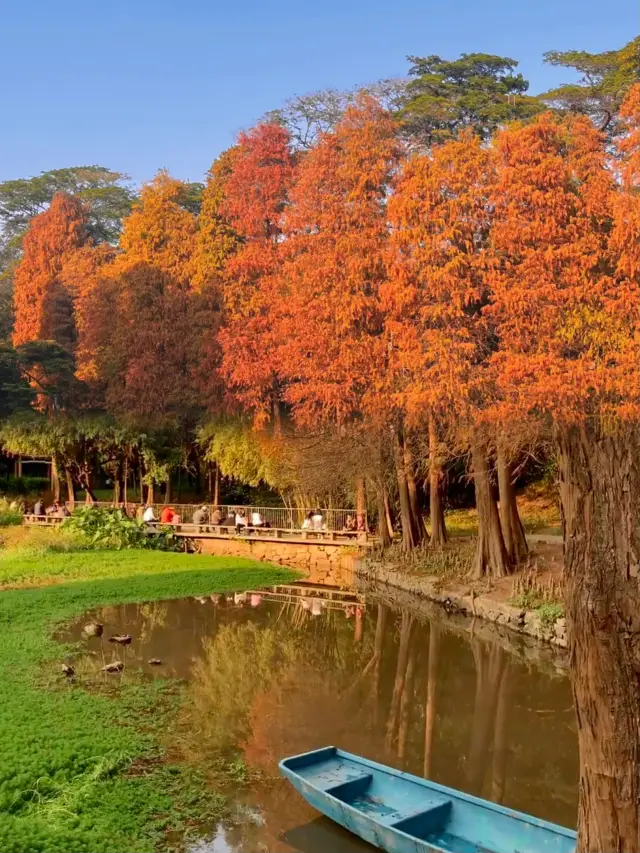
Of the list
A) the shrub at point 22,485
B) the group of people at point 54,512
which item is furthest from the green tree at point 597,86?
the shrub at point 22,485

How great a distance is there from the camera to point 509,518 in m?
18.1

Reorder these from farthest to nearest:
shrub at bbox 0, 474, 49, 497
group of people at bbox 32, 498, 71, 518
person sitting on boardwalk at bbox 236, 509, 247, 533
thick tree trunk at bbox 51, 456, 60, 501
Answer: shrub at bbox 0, 474, 49, 497
thick tree trunk at bbox 51, 456, 60, 501
group of people at bbox 32, 498, 71, 518
person sitting on boardwalk at bbox 236, 509, 247, 533

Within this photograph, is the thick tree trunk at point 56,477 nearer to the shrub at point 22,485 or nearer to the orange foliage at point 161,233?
the shrub at point 22,485

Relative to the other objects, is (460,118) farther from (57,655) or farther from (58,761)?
(58,761)

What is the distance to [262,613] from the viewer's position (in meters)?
17.5

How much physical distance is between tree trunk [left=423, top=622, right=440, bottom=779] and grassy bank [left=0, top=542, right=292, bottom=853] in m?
2.57

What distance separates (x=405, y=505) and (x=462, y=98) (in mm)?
12008

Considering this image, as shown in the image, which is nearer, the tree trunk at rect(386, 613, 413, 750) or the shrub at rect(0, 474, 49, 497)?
the tree trunk at rect(386, 613, 413, 750)

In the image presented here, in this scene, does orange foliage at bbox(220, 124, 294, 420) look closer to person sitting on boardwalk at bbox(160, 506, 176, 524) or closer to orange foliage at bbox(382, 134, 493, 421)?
person sitting on boardwalk at bbox(160, 506, 176, 524)

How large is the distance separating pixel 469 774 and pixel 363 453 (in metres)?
14.5

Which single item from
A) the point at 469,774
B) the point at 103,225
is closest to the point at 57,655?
the point at 469,774

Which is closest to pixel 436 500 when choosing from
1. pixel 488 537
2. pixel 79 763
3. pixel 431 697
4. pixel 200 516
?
pixel 488 537

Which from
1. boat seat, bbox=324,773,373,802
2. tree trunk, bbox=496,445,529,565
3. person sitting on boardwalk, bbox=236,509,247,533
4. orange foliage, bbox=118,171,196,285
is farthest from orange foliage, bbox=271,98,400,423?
boat seat, bbox=324,773,373,802

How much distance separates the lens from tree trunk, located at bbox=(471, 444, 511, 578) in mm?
17578
